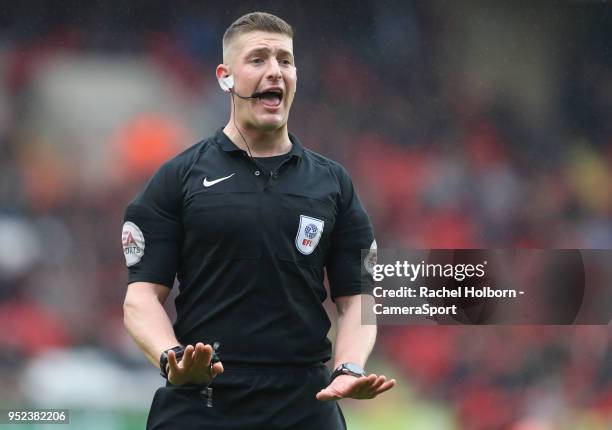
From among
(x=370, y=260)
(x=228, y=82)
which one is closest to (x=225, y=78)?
(x=228, y=82)

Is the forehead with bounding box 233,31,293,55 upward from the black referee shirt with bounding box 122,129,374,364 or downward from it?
upward

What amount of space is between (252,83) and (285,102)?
11 cm

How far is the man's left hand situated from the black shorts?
0.13 m

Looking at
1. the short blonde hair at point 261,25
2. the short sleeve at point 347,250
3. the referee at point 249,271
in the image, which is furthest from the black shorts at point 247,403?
the short blonde hair at point 261,25

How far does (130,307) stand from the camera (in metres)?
2.73

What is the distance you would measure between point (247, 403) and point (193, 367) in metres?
0.31

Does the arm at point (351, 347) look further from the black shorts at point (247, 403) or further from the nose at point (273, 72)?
the nose at point (273, 72)

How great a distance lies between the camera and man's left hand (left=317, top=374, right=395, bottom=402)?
249cm

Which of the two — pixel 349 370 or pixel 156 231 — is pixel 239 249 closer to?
pixel 156 231

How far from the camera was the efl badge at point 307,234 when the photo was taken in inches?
109

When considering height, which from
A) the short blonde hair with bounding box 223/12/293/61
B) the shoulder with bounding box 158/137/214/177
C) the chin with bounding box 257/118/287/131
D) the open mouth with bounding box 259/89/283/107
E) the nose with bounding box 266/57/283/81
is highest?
the short blonde hair with bounding box 223/12/293/61

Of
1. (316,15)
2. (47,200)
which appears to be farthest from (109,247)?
(316,15)

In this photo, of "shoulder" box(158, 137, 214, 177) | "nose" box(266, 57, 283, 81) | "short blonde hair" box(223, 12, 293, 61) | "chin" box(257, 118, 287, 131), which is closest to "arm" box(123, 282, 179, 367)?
"shoulder" box(158, 137, 214, 177)

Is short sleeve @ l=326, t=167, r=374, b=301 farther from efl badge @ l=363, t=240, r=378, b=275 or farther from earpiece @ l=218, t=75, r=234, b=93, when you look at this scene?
earpiece @ l=218, t=75, r=234, b=93
